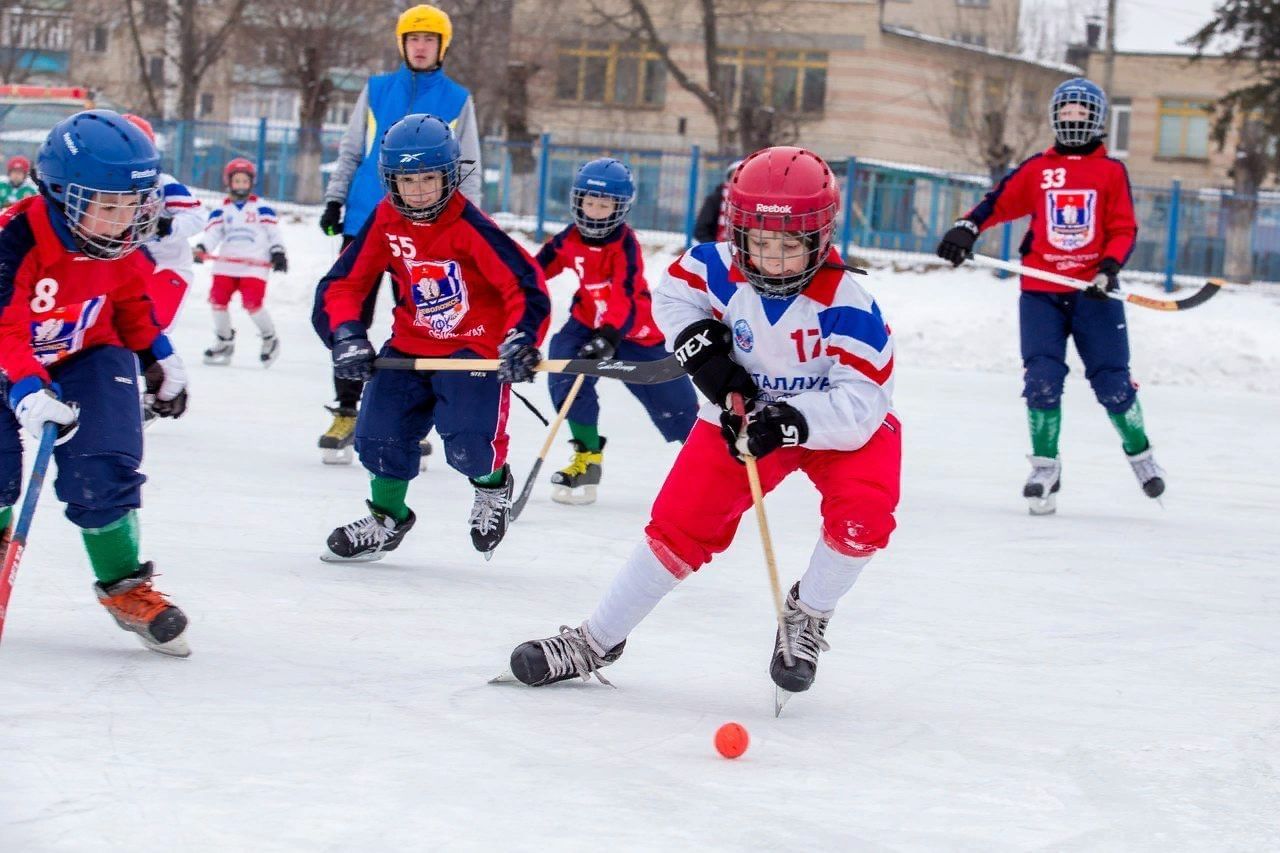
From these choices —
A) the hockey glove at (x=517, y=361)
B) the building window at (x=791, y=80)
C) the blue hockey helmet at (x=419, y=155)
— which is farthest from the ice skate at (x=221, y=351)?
the building window at (x=791, y=80)

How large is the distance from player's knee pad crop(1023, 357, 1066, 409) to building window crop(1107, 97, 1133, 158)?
31.1 m

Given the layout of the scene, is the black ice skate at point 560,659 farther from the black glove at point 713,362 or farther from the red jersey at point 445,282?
the red jersey at point 445,282

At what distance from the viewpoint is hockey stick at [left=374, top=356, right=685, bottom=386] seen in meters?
4.07

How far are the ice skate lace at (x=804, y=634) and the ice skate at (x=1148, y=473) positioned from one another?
3422 millimetres

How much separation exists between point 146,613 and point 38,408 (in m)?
0.49

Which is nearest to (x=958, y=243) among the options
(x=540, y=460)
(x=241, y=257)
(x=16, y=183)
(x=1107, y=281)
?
(x=1107, y=281)

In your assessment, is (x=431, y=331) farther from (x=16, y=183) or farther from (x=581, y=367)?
(x=16, y=183)

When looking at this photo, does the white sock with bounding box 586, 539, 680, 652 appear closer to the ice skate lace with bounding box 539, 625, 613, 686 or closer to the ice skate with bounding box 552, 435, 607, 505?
Result: the ice skate lace with bounding box 539, 625, 613, 686

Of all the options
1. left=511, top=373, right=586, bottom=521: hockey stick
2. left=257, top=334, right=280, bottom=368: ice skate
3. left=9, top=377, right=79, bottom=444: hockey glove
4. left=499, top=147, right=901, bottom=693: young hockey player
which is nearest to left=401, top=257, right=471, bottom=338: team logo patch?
left=511, top=373, right=586, bottom=521: hockey stick

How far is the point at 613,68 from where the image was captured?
1241 inches

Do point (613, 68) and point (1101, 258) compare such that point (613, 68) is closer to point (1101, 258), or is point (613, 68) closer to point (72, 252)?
point (1101, 258)

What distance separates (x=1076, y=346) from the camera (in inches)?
249

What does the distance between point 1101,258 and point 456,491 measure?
261 centimetres

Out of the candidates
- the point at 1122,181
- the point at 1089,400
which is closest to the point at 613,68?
the point at 1089,400
